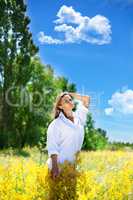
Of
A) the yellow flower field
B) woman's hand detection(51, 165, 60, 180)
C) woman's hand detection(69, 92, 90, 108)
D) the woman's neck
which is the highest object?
woman's hand detection(69, 92, 90, 108)

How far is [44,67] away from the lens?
146ft

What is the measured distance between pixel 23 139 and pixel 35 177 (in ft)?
109

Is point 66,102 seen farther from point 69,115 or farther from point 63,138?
point 63,138

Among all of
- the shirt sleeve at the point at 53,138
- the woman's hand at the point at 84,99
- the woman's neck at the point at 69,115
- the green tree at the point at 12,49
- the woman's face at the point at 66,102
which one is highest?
the green tree at the point at 12,49

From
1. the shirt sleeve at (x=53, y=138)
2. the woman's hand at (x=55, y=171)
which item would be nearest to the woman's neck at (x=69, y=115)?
the shirt sleeve at (x=53, y=138)

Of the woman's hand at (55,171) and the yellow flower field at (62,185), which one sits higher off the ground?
the woman's hand at (55,171)

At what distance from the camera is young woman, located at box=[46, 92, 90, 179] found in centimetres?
760

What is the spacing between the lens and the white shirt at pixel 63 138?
25.1ft

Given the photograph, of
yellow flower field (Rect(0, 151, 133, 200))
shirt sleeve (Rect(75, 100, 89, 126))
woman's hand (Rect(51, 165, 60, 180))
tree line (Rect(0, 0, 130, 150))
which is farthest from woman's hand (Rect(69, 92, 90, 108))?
tree line (Rect(0, 0, 130, 150))

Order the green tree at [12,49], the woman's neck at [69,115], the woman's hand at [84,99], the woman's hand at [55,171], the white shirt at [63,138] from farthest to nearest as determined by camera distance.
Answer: the green tree at [12,49], the woman's hand at [84,99], the woman's neck at [69,115], the white shirt at [63,138], the woman's hand at [55,171]

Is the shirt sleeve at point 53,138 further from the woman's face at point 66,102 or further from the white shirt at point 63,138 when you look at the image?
the woman's face at point 66,102

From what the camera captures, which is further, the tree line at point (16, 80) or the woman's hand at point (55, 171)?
the tree line at point (16, 80)

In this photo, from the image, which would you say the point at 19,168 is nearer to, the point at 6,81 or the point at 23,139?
the point at 6,81

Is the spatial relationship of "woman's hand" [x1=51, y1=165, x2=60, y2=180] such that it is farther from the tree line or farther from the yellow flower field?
the tree line
